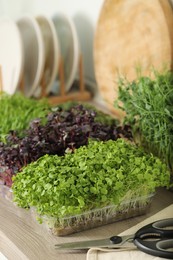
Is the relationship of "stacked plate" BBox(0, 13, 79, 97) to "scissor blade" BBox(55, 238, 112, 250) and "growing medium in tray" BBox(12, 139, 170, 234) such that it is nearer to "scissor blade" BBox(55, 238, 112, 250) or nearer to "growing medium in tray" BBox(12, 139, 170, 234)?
"growing medium in tray" BBox(12, 139, 170, 234)

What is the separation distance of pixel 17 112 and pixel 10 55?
1.46ft

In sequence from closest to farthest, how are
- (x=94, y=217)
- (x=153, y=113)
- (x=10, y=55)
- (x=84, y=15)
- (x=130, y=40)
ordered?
1. (x=94, y=217)
2. (x=153, y=113)
3. (x=130, y=40)
4. (x=10, y=55)
5. (x=84, y=15)

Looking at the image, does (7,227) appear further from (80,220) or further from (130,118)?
(130,118)

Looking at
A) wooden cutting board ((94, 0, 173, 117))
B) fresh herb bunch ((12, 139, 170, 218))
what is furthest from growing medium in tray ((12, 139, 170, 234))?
wooden cutting board ((94, 0, 173, 117))

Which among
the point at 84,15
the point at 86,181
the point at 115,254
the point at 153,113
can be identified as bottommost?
the point at 115,254

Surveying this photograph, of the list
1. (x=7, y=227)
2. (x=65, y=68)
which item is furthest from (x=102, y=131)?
(x=65, y=68)

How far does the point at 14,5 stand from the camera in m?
2.21

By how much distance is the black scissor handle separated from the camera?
33.5 inches

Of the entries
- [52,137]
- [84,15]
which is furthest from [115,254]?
[84,15]

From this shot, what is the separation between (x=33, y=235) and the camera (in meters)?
0.98

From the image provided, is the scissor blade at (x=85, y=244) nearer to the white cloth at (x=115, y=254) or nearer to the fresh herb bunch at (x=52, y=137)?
the white cloth at (x=115, y=254)

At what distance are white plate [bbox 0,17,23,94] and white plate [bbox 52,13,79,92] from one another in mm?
171

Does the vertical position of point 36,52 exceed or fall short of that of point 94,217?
→ it exceeds it

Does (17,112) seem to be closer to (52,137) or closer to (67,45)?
(52,137)
